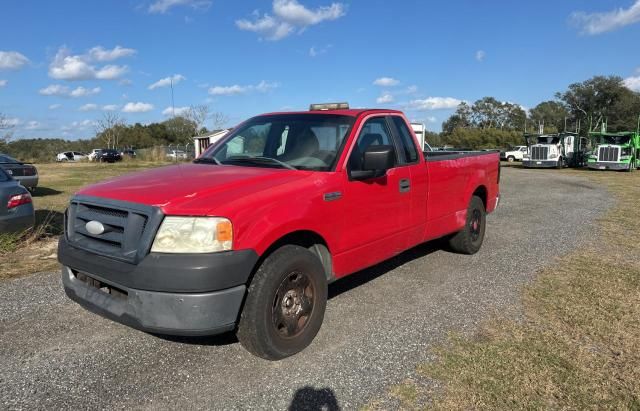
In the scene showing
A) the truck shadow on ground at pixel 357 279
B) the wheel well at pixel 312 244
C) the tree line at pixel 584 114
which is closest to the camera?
the wheel well at pixel 312 244

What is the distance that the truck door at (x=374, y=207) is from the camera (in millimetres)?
4035

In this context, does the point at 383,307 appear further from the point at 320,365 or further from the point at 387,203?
the point at 320,365

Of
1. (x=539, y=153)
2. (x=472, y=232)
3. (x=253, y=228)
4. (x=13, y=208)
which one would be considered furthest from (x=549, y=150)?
(x=253, y=228)

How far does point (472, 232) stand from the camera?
6.44 meters

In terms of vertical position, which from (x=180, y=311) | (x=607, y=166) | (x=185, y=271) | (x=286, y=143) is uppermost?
(x=286, y=143)

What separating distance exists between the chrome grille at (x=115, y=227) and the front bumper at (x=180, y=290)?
88 millimetres

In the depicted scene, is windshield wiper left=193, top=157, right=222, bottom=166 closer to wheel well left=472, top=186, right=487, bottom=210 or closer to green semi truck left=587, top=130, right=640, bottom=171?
wheel well left=472, top=186, right=487, bottom=210

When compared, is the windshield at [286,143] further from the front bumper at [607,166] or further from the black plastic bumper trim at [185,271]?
the front bumper at [607,166]

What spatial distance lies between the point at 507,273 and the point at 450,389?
9.90ft

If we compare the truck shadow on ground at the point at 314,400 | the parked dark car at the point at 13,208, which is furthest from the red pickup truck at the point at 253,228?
the parked dark car at the point at 13,208

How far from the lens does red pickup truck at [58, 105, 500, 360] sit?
2.95 meters

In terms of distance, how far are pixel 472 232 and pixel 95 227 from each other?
16.0 ft

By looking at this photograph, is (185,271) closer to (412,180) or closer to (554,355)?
(412,180)

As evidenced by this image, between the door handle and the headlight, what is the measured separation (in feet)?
7.20
